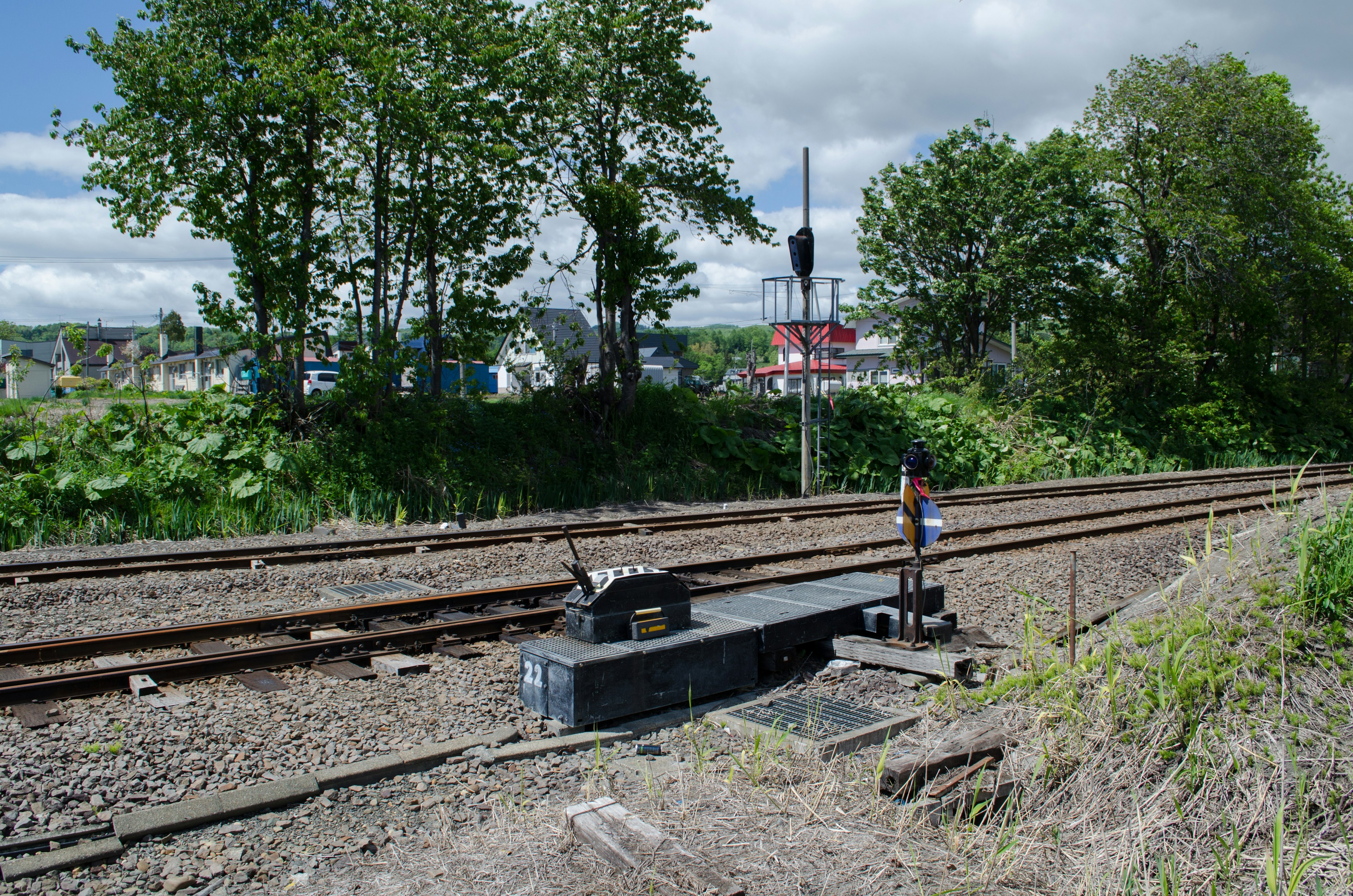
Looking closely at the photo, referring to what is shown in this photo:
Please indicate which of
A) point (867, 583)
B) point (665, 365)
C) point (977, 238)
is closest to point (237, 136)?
point (867, 583)

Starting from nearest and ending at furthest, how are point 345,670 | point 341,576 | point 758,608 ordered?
point 345,670 < point 758,608 < point 341,576

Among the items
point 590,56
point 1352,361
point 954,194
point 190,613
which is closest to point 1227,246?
point 954,194

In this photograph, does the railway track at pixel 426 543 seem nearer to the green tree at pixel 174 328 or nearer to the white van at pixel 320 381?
the white van at pixel 320 381

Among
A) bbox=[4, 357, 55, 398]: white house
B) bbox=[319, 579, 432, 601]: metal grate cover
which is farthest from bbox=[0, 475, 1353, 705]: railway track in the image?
bbox=[4, 357, 55, 398]: white house

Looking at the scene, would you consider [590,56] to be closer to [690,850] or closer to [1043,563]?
[1043,563]

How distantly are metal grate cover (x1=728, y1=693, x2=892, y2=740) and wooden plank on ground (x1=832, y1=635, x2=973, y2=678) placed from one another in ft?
2.05

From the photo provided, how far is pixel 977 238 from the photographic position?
27.5 meters

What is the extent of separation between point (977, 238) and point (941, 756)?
25.9m

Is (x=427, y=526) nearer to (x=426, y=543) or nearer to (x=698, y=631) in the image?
(x=426, y=543)

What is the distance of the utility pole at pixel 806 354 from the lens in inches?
659

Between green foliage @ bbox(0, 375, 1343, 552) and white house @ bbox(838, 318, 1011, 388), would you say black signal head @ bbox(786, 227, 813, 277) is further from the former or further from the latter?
white house @ bbox(838, 318, 1011, 388)

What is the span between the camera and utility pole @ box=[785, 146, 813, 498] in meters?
16.8

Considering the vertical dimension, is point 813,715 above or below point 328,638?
below

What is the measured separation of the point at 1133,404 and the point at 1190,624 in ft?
83.4
